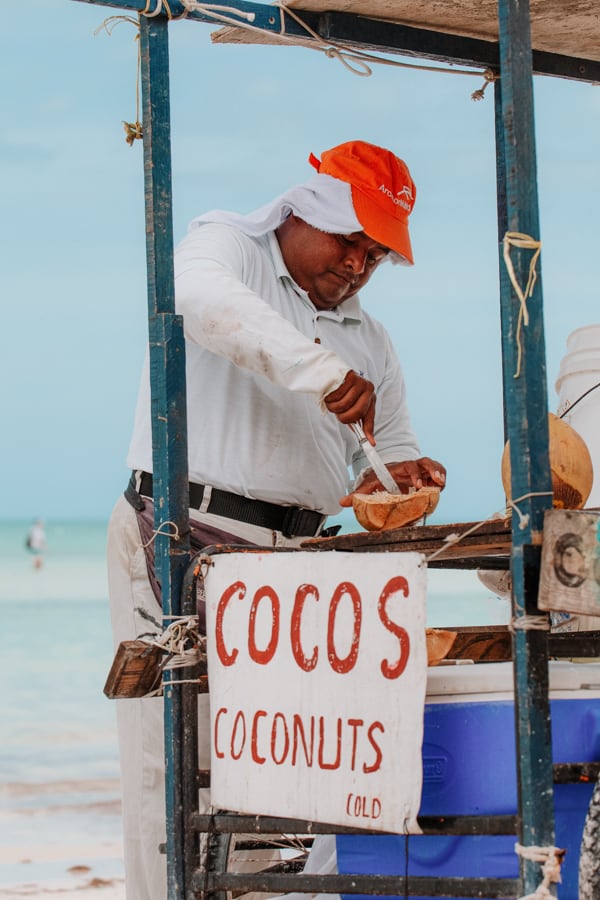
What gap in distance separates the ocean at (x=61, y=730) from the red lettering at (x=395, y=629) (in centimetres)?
134

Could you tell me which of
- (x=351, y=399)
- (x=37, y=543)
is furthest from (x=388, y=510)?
(x=37, y=543)

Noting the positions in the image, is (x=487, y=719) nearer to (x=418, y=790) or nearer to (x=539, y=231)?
(x=418, y=790)

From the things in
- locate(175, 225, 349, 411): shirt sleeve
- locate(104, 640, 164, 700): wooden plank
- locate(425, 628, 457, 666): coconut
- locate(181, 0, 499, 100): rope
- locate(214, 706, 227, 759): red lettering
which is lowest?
locate(214, 706, 227, 759): red lettering

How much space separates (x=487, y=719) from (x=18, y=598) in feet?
96.7

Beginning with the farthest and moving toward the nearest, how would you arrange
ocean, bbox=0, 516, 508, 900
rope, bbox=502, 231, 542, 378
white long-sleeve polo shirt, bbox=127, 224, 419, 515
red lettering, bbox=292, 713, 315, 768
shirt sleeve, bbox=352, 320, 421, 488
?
ocean, bbox=0, 516, 508, 900 < shirt sleeve, bbox=352, 320, 421, 488 < white long-sleeve polo shirt, bbox=127, 224, 419, 515 < red lettering, bbox=292, 713, 315, 768 < rope, bbox=502, 231, 542, 378

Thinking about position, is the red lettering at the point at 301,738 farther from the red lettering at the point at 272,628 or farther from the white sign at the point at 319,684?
the red lettering at the point at 272,628

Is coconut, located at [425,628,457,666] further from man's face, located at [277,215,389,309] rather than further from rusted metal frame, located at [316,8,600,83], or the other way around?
rusted metal frame, located at [316,8,600,83]

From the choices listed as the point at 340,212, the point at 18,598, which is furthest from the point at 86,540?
the point at 340,212

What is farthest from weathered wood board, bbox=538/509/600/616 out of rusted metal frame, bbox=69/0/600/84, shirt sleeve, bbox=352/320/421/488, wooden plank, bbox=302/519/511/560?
shirt sleeve, bbox=352/320/421/488

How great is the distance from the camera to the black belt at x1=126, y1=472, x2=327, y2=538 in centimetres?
321

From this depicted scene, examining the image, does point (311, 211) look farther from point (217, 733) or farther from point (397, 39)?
point (217, 733)

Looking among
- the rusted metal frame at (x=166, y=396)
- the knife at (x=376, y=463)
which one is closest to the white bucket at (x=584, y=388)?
the knife at (x=376, y=463)

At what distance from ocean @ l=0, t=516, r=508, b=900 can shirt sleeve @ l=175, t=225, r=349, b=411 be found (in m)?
1.15

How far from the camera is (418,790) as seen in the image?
2213mm
